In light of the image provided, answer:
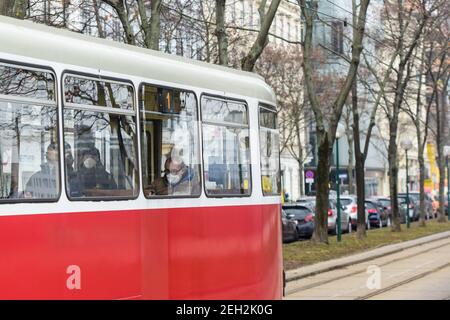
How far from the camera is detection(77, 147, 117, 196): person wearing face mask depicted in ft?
22.5

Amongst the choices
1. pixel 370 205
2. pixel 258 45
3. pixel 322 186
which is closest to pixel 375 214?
pixel 370 205

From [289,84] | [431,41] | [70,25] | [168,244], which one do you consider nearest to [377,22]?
[431,41]

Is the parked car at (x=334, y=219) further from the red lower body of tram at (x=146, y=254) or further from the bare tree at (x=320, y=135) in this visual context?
the red lower body of tram at (x=146, y=254)

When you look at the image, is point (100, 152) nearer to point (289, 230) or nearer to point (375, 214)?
point (289, 230)

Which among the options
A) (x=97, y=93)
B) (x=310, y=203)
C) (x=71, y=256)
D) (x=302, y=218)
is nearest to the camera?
(x=71, y=256)

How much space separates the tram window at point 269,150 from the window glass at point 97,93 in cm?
249

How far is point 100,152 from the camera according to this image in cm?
716

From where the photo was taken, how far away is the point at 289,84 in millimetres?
44844

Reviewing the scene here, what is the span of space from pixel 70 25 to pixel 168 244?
627 inches

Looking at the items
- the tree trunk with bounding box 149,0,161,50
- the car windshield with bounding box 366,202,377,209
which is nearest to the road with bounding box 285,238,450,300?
the tree trunk with bounding box 149,0,161,50

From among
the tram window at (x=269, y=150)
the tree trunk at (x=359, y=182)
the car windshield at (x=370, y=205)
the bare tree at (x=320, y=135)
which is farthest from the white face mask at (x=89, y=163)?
the car windshield at (x=370, y=205)

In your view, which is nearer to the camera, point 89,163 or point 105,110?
point 89,163

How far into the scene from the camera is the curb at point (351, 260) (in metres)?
17.8

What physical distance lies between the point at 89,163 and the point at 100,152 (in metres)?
0.23
